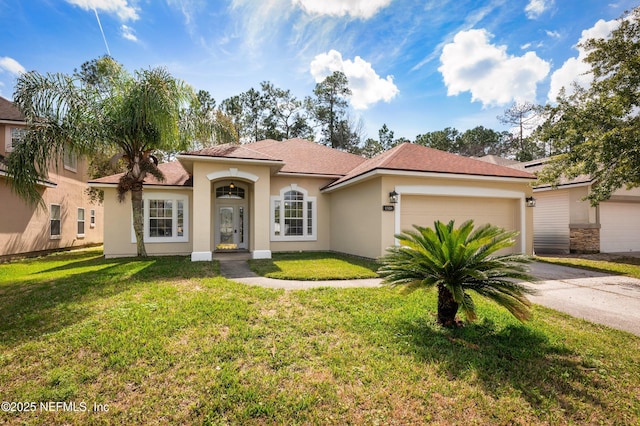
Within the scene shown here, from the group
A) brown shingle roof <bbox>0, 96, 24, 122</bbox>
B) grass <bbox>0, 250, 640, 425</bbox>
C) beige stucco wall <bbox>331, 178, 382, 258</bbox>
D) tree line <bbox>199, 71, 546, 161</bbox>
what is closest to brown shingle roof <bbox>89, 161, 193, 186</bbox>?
brown shingle roof <bbox>0, 96, 24, 122</bbox>

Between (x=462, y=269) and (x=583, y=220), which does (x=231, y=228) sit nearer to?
(x=462, y=269)

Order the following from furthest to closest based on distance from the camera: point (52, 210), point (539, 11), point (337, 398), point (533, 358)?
point (52, 210), point (539, 11), point (533, 358), point (337, 398)

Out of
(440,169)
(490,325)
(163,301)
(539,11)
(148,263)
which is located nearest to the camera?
(490,325)

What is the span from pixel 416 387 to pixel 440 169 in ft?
30.3

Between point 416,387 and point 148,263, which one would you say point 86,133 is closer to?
point 148,263

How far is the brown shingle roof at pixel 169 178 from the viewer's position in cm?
1300

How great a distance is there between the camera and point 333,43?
13516 millimetres

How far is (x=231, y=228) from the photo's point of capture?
48.4ft

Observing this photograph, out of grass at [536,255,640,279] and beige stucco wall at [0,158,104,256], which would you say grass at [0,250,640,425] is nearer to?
grass at [536,255,640,279]

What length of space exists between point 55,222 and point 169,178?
7.33 meters

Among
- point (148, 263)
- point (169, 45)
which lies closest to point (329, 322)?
point (148, 263)

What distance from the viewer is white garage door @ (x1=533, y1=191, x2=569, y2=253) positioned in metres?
14.7

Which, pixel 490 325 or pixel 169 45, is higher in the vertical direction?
pixel 169 45

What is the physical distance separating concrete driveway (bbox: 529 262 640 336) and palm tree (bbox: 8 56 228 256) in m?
11.8
